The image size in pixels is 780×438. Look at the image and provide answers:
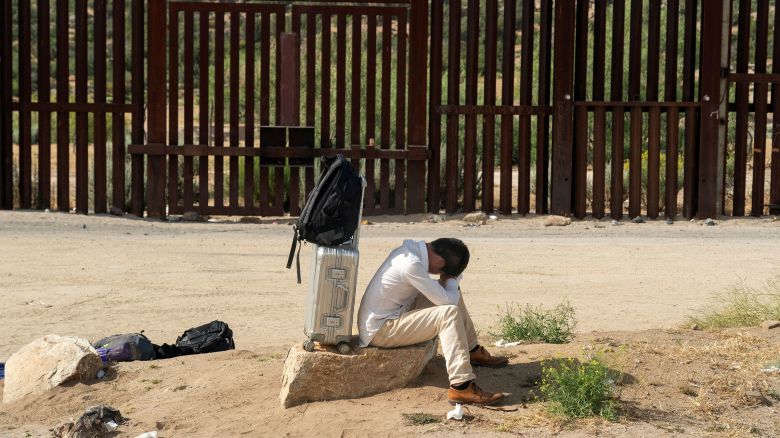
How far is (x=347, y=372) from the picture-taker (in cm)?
748

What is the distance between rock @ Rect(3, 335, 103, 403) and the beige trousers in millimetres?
2099

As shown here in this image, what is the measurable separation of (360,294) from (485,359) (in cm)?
403

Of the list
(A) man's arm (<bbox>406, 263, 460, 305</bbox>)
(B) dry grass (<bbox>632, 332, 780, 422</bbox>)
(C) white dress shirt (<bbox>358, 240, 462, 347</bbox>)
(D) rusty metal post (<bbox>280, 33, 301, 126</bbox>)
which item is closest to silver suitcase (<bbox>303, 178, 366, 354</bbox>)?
(C) white dress shirt (<bbox>358, 240, 462, 347</bbox>)

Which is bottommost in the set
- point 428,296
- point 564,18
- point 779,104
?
point 428,296

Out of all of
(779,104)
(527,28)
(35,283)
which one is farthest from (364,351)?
(779,104)

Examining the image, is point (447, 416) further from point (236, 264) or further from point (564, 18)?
point (564, 18)

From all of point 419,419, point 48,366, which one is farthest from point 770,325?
point 48,366

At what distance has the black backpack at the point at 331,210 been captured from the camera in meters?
7.18

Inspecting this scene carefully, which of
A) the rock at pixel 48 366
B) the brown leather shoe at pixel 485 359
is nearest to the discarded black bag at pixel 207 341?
the rock at pixel 48 366

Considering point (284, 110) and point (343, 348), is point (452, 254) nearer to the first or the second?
point (343, 348)

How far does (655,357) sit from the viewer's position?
8.09 m

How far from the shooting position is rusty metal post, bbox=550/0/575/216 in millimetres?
16516

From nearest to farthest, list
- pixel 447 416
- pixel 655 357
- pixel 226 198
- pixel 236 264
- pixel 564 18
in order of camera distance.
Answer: pixel 447 416
pixel 655 357
pixel 236 264
pixel 564 18
pixel 226 198

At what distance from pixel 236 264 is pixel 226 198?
6614 mm
